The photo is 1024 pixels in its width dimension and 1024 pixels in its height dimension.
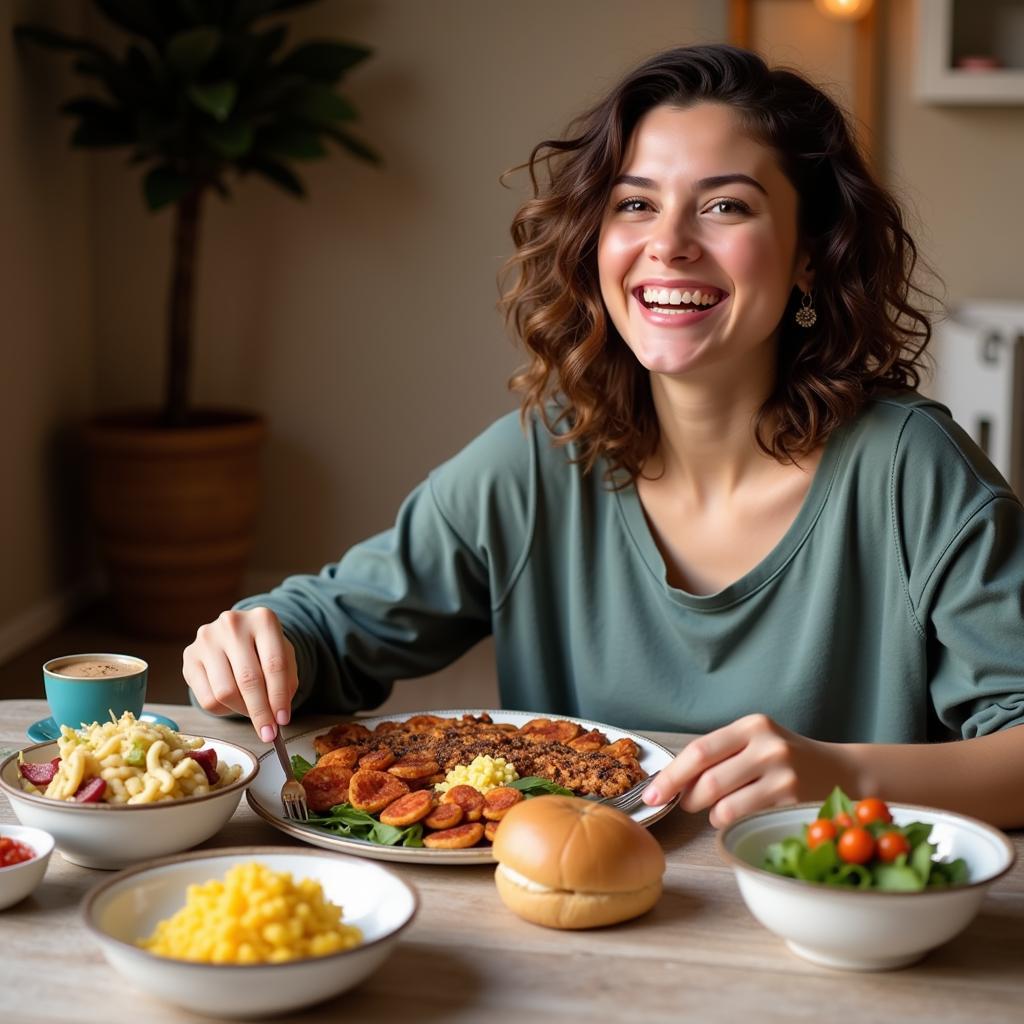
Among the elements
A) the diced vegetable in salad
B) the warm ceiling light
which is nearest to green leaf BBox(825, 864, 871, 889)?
the diced vegetable in salad

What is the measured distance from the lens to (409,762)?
1315mm

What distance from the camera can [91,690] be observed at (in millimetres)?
1402

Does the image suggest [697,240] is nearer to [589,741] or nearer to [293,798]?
[589,741]

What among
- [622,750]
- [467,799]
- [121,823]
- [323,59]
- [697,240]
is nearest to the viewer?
[121,823]

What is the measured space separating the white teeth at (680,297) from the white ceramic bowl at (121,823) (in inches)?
30.6

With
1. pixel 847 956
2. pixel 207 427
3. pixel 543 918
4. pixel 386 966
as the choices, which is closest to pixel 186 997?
pixel 386 966

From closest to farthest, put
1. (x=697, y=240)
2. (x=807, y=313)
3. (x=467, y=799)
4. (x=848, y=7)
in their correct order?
(x=467, y=799) → (x=697, y=240) → (x=807, y=313) → (x=848, y=7)

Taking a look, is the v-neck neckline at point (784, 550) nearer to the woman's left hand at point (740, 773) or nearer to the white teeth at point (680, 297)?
the white teeth at point (680, 297)

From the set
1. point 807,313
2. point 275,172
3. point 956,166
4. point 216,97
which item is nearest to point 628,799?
point 807,313

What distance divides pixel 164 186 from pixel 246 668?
2950 millimetres

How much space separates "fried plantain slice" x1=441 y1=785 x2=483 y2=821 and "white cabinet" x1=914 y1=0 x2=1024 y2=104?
12.5 feet

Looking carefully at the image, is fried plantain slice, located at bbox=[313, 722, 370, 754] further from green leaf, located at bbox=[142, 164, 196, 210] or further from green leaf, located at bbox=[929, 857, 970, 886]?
green leaf, located at bbox=[142, 164, 196, 210]

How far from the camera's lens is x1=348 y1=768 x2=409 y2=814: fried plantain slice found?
1226mm

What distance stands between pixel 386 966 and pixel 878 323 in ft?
3.65
